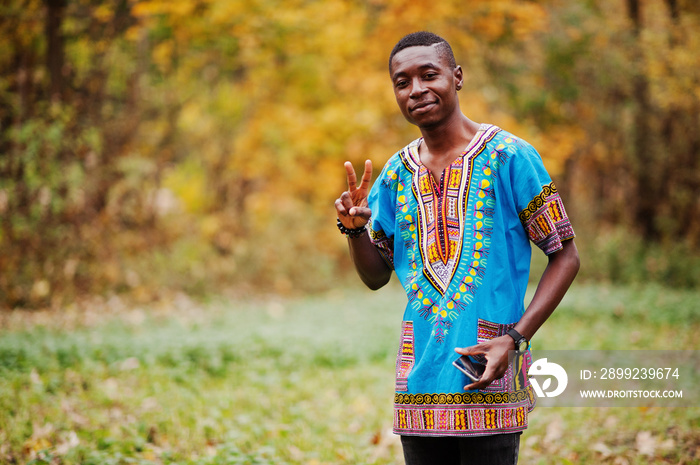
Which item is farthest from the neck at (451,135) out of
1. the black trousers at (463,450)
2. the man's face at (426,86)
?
the black trousers at (463,450)

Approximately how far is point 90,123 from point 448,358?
11.2m

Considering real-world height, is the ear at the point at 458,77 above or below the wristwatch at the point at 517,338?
above

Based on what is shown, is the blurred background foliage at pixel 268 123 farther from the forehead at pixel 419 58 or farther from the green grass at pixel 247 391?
the forehead at pixel 419 58

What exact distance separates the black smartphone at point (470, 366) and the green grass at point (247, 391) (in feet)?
8.55

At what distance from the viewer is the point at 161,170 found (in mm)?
13594

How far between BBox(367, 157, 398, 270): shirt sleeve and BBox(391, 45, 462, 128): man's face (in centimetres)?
28

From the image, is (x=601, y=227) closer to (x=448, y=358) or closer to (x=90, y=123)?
(x=90, y=123)

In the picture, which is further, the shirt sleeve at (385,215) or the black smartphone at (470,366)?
the shirt sleeve at (385,215)

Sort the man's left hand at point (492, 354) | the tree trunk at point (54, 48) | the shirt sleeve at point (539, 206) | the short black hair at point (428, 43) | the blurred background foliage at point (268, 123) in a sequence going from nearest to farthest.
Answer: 1. the man's left hand at point (492, 354)
2. the shirt sleeve at point (539, 206)
3. the short black hair at point (428, 43)
4. the blurred background foliage at point (268, 123)
5. the tree trunk at point (54, 48)

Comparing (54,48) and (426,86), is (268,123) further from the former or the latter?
(426,86)

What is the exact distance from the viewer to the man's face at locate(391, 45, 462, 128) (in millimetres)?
2297

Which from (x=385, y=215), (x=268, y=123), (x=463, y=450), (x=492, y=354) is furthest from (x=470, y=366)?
(x=268, y=123)

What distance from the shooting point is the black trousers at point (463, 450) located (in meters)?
2.16

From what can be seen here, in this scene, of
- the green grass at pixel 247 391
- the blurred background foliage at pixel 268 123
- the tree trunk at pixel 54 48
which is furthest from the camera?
the tree trunk at pixel 54 48
